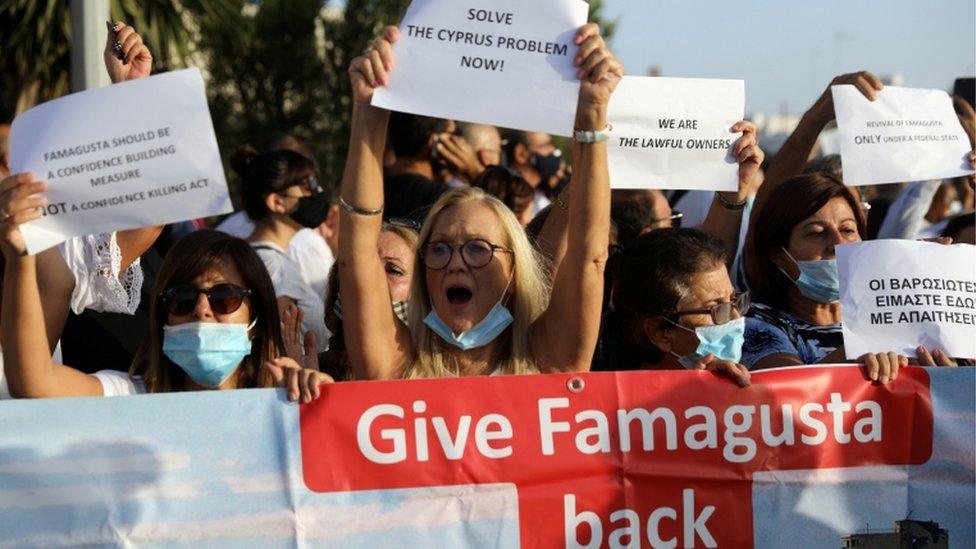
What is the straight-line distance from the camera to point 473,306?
3.73 metres

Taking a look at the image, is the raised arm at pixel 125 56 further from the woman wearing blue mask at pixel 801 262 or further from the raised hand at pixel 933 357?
the raised hand at pixel 933 357

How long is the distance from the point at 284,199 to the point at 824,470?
338 cm

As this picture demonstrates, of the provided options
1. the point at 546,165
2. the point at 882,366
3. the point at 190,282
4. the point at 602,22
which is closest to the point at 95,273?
the point at 190,282

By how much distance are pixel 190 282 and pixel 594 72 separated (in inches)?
52.5

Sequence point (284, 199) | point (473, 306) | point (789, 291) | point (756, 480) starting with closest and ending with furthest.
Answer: point (756, 480)
point (473, 306)
point (789, 291)
point (284, 199)

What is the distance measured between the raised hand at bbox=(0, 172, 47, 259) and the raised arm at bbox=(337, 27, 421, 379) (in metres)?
0.74

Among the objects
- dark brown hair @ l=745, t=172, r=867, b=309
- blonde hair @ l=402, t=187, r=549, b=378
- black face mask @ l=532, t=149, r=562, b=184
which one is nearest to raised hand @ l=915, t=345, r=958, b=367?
dark brown hair @ l=745, t=172, r=867, b=309

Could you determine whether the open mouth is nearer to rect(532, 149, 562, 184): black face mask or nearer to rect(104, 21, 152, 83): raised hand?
rect(104, 21, 152, 83): raised hand

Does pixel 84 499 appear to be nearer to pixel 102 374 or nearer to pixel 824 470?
Result: pixel 102 374

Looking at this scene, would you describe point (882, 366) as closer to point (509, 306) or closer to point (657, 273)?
point (657, 273)

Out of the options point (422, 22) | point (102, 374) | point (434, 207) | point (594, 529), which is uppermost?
point (422, 22)

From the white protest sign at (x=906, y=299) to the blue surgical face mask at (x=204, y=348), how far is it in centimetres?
169

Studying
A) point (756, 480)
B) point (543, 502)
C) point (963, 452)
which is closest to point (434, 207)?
point (543, 502)

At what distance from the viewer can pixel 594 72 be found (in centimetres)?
336
